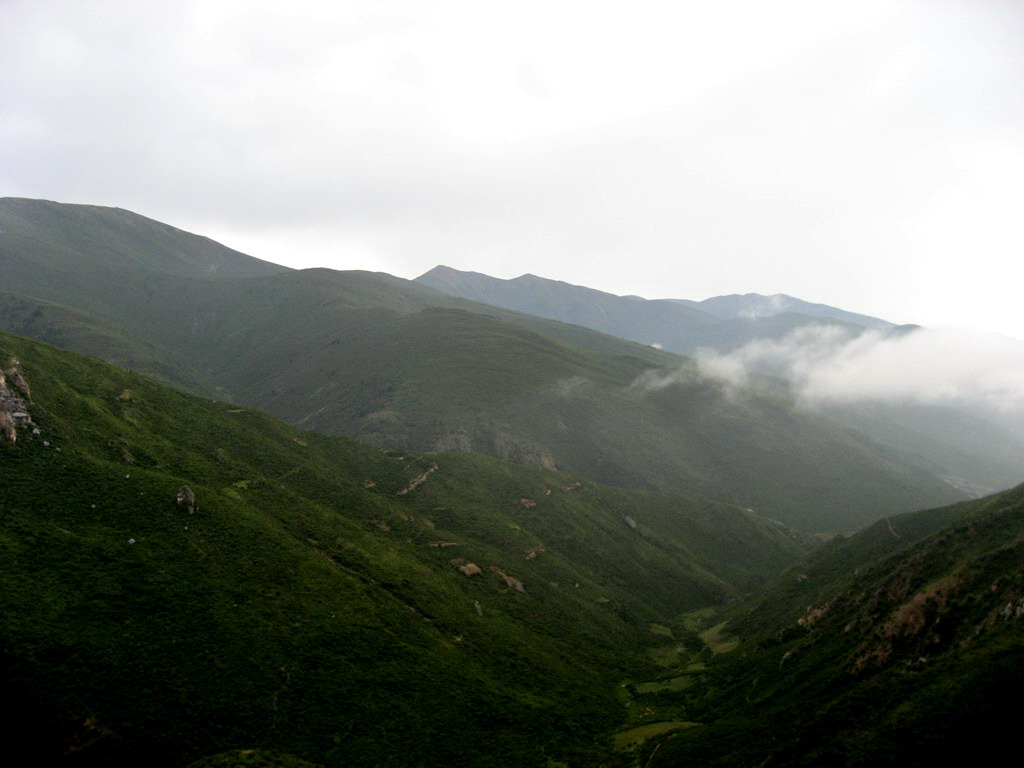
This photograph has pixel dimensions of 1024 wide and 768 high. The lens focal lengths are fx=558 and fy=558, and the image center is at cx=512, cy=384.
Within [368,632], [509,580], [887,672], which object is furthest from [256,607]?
[887,672]

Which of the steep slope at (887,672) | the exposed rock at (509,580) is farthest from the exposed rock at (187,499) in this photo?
the steep slope at (887,672)

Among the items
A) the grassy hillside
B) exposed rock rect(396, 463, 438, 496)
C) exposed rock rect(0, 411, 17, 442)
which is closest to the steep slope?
the grassy hillside

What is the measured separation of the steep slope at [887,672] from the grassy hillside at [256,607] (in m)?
14.3

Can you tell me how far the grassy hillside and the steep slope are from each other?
1431 cm

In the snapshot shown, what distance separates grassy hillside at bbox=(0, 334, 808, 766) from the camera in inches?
1791

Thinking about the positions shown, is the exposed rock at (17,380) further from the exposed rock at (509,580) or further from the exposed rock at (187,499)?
the exposed rock at (509,580)

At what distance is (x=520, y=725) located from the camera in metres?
58.1

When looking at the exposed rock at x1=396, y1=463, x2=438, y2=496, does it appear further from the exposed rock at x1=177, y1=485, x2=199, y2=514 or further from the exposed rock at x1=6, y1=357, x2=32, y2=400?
the exposed rock at x1=6, y1=357, x2=32, y2=400

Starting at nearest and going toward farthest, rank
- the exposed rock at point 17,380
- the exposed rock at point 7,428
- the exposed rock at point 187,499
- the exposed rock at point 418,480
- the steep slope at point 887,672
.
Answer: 1. the steep slope at point 887,672
2. the exposed rock at point 7,428
3. the exposed rock at point 187,499
4. the exposed rock at point 17,380
5. the exposed rock at point 418,480

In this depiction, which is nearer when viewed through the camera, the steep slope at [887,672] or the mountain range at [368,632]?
the steep slope at [887,672]

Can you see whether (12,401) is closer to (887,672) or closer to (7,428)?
(7,428)

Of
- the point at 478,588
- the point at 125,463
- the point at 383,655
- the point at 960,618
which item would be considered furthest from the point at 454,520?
the point at 960,618

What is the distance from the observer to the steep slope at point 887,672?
33.6 metres

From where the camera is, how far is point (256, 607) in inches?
2277
